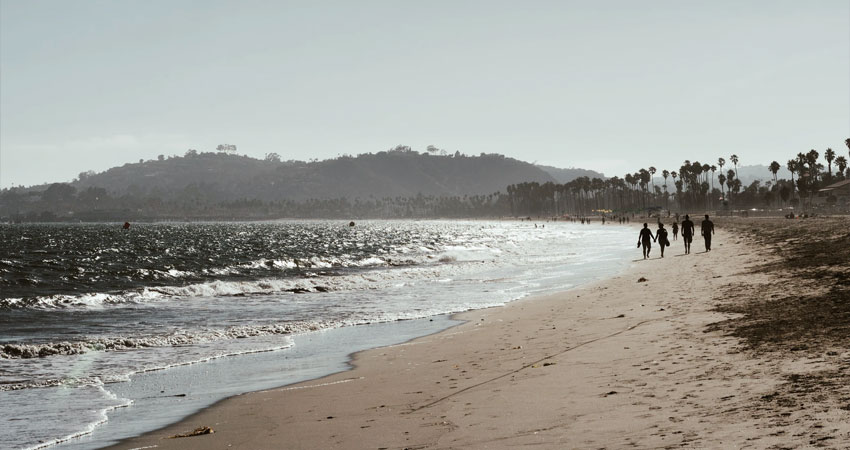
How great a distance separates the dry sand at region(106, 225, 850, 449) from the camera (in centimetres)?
632

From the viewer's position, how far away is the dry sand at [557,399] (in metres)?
6.32

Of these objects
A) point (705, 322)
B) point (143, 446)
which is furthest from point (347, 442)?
point (705, 322)

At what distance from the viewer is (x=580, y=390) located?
876 centimetres

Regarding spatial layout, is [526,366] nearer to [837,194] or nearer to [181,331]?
[181,331]

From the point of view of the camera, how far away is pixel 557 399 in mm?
8398

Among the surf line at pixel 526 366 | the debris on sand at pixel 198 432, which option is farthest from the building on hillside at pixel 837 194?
the debris on sand at pixel 198 432

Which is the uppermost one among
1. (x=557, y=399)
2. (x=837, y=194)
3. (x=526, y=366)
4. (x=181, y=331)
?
(x=837, y=194)

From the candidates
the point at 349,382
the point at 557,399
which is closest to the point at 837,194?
the point at 349,382

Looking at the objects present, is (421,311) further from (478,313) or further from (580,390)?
(580,390)

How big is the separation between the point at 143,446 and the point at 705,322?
9.91 meters

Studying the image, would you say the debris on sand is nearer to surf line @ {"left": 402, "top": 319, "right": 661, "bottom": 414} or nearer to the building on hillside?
surf line @ {"left": 402, "top": 319, "right": 661, "bottom": 414}

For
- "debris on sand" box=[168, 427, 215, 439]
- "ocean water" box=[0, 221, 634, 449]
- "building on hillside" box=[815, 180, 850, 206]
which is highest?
"building on hillside" box=[815, 180, 850, 206]

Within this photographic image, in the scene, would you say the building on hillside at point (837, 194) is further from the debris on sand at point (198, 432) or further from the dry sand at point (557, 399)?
the debris on sand at point (198, 432)

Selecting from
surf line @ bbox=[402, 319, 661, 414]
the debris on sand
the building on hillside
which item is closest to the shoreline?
surf line @ bbox=[402, 319, 661, 414]
